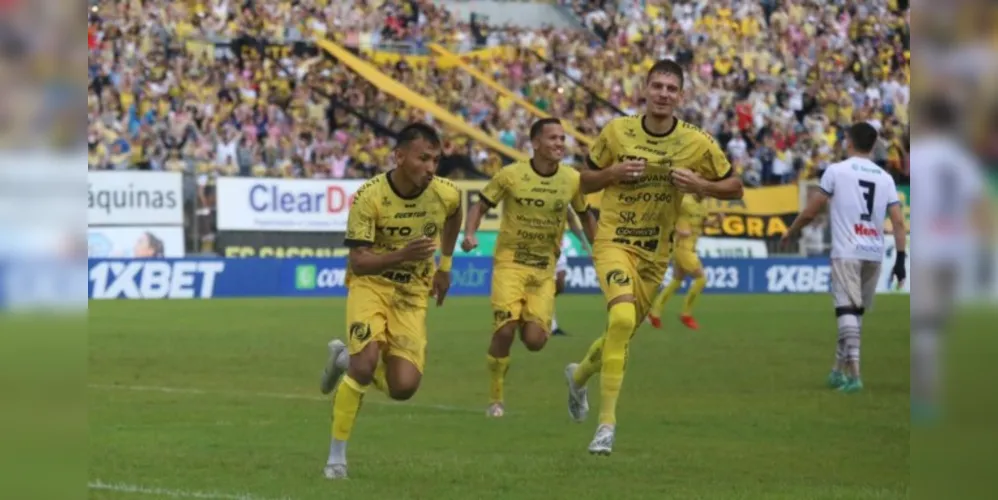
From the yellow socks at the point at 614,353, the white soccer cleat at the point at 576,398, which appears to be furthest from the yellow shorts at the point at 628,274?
the white soccer cleat at the point at 576,398

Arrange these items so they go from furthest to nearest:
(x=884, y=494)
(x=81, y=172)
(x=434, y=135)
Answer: (x=434, y=135), (x=884, y=494), (x=81, y=172)

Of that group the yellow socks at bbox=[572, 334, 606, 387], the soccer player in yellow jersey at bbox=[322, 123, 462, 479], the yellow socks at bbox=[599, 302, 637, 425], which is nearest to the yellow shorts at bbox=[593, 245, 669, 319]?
the yellow socks at bbox=[599, 302, 637, 425]

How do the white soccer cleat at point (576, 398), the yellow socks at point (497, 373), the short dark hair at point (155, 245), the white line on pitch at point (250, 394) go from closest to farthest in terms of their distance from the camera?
the white soccer cleat at point (576, 398) → the yellow socks at point (497, 373) → the white line on pitch at point (250, 394) → the short dark hair at point (155, 245)

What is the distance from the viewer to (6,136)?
175cm

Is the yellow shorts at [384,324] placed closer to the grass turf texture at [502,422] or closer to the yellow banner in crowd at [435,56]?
the grass turf texture at [502,422]

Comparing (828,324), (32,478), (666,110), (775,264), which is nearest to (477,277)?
(775,264)

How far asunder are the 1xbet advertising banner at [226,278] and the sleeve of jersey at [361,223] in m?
22.4

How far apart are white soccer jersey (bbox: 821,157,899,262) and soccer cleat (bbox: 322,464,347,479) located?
23.6ft

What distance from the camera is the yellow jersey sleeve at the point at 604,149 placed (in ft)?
34.5

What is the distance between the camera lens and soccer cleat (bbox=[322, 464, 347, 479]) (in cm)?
902

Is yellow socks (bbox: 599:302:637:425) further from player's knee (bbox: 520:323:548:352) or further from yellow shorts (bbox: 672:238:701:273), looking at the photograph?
yellow shorts (bbox: 672:238:701:273)

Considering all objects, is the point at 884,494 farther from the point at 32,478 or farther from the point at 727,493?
the point at 32,478

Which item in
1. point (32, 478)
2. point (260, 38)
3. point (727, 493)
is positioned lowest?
point (727, 493)

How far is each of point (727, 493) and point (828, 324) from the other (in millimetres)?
17433
